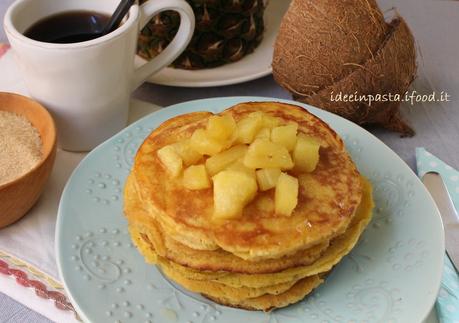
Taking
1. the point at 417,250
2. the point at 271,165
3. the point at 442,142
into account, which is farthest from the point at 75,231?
the point at 442,142

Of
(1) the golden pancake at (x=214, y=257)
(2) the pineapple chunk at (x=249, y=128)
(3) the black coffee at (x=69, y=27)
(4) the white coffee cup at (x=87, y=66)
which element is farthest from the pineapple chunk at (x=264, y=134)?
(3) the black coffee at (x=69, y=27)

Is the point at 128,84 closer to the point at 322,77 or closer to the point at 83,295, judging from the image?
the point at 322,77

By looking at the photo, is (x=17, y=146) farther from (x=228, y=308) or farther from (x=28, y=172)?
(x=228, y=308)

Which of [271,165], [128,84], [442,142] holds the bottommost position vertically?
[442,142]

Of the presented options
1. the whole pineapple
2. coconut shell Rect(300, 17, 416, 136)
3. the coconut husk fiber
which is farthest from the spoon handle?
coconut shell Rect(300, 17, 416, 136)

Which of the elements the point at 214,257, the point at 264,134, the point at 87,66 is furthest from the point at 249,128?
the point at 87,66

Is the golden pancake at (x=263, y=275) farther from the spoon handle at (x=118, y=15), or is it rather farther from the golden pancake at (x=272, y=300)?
the spoon handle at (x=118, y=15)

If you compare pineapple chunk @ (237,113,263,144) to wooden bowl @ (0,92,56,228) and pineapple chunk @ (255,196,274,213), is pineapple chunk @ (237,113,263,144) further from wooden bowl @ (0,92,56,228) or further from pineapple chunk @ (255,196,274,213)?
wooden bowl @ (0,92,56,228)
